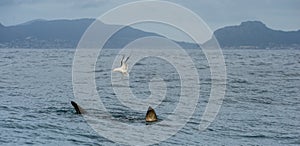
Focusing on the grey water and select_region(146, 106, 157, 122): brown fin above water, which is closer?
the grey water

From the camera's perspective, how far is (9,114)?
1013 inches

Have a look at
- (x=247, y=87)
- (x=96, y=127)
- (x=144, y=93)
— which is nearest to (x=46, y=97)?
(x=144, y=93)

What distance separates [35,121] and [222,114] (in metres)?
10.4

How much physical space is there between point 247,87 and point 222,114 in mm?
16488

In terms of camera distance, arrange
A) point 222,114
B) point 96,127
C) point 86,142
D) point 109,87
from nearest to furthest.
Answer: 1. point 86,142
2. point 96,127
3. point 222,114
4. point 109,87

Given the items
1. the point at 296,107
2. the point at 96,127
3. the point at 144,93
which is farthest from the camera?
the point at 144,93

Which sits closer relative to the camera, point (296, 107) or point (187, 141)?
point (187, 141)

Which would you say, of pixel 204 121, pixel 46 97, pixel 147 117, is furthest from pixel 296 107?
pixel 46 97

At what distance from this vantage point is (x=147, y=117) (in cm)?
2466

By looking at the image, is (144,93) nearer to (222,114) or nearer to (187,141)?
A: (222,114)

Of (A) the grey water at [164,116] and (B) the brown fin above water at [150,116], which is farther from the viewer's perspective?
(B) the brown fin above water at [150,116]

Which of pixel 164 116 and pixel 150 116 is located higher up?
pixel 150 116

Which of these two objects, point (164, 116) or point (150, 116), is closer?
point (150, 116)

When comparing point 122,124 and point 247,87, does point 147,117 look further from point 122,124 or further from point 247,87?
point 247,87
